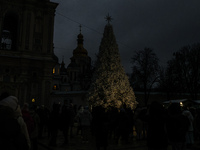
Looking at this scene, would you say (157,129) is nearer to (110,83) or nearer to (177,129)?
(177,129)

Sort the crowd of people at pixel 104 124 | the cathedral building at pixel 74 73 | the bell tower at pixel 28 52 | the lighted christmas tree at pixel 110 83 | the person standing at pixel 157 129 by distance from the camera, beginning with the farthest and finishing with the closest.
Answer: the cathedral building at pixel 74 73, the bell tower at pixel 28 52, the lighted christmas tree at pixel 110 83, the person standing at pixel 157 129, the crowd of people at pixel 104 124

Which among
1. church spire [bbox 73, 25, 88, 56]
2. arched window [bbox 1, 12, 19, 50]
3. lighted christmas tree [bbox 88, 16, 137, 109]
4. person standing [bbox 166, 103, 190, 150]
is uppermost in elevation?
church spire [bbox 73, 25, 88, 56]

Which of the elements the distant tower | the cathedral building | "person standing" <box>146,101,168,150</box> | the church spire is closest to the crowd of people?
"person standing" <box>146,101,168,150</box>

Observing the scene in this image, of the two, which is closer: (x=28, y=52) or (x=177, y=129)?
(x=177, y=129)

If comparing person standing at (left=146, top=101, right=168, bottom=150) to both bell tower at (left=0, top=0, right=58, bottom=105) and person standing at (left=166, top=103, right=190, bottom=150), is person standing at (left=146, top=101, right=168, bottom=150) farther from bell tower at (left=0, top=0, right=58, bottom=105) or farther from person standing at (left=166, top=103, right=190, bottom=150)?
bell tower at (left=0, top=0, right=58, bottom=105)

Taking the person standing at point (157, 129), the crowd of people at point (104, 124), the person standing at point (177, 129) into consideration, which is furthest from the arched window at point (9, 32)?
the person standing at point (177, 129)

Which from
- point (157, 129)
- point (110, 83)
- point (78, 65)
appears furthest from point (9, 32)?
point (78, 65)

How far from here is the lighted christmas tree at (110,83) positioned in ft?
48.2

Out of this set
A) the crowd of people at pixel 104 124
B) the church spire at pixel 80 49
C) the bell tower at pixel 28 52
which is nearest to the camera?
the crowd of people at pixel 104 124

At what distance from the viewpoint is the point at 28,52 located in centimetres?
2248

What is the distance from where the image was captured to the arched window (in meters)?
24.1

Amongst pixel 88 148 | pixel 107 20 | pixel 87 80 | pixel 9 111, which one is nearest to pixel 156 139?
pixel 9 111

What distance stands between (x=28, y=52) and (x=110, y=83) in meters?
12.4

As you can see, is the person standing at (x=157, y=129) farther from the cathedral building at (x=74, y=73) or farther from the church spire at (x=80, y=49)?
the church spire at (x=80, y=49)
